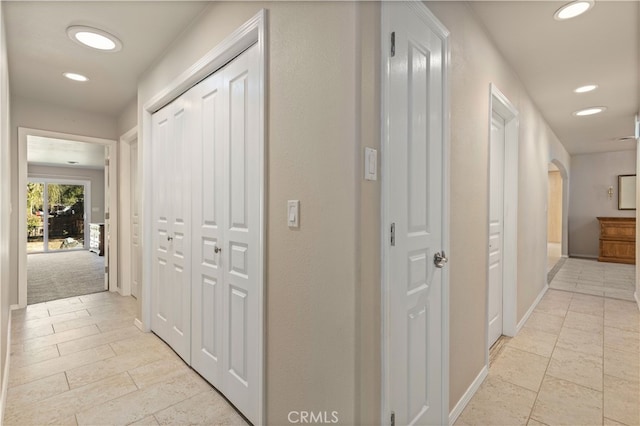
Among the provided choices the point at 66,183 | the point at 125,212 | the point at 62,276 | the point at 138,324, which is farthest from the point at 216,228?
the point at 66,183

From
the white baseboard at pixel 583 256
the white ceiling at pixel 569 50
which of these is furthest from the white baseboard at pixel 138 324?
the white baseboard at pixel 583 256

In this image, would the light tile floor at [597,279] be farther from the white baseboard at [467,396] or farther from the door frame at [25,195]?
the door frame at [25,195]

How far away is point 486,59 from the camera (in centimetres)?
226

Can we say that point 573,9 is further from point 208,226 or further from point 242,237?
point 208,226

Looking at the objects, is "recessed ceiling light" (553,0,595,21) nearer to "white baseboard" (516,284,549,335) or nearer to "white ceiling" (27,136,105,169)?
"white baseboard" (516,284,549,335)

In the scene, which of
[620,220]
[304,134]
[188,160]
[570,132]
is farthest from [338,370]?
[620,220]

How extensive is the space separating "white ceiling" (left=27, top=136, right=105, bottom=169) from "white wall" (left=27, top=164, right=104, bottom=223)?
0.71 feet

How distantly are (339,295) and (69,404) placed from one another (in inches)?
77.9

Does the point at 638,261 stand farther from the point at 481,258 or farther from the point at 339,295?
the point at 339,295

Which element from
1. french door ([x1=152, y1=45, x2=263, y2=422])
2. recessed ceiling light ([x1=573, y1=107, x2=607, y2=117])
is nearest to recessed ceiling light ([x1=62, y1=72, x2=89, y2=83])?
french door ([x1=152, y1=45, x2=263, y2=422])

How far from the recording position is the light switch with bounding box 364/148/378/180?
1.13 m

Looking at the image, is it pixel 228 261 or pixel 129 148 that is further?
pixel 129 148

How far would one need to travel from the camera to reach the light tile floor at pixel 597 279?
4531 mm

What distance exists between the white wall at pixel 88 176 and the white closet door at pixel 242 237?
9.46 meters
